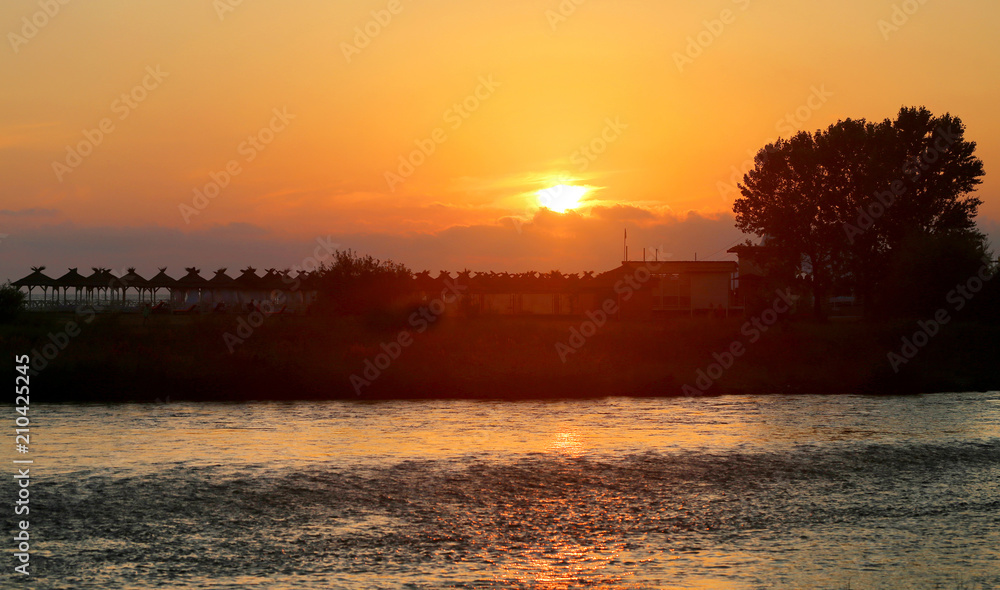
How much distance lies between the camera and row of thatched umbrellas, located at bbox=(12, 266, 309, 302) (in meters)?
93.2

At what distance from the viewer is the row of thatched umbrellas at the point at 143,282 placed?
3671 inches

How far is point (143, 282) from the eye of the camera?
95250mm

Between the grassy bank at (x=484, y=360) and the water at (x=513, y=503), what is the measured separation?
8392 millimetres

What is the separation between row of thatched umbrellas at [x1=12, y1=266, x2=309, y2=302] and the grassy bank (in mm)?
38111

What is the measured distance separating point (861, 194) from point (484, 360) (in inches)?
1730

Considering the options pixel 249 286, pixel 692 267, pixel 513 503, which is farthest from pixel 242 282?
pixel 513 503

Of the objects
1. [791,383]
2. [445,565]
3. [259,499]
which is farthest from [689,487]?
[791,383]

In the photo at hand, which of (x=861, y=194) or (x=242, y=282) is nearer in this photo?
(x=861, y=194)

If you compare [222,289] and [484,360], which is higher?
[222,289]

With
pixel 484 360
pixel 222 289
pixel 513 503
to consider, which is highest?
pixel 222 289

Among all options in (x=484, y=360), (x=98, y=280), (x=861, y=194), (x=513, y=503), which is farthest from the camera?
(x=98, y=280)

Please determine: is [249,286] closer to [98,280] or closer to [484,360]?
[98,280]

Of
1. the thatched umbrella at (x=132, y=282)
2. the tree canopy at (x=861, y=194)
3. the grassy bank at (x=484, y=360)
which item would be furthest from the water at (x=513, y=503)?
the thatched umbrella at (x=132, y=282)

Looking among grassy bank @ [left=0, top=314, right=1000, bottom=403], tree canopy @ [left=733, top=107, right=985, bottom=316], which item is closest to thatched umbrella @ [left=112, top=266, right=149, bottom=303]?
grassy bank @ [left=0, top=314, right=1000, bottom=403]
